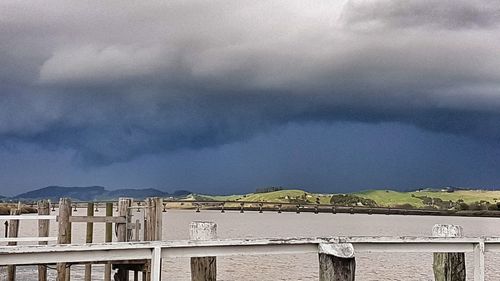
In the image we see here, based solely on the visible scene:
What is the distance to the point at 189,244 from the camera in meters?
9.04

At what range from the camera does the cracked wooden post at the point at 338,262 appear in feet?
30.7

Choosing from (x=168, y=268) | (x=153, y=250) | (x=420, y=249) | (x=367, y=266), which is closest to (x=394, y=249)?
(x=420, y=249)

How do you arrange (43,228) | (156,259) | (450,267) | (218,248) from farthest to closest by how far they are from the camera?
1. (43,228)
2. (450,267)
3. (218,248)
4. (156,259)

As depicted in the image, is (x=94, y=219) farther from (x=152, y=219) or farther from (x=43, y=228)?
(x=43, y=228)

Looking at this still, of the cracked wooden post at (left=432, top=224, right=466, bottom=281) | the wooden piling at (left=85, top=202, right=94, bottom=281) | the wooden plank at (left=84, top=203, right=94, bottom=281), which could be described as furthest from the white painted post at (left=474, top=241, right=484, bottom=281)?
the wooden piling at (left=85, top=202, right=94, bottom=281)

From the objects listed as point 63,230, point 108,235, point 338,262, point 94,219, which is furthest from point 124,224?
point 338,262

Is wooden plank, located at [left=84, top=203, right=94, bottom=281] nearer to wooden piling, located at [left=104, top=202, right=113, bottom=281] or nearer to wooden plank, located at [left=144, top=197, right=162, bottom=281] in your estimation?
wooden piling, located at [left=104, top=202, right=113, bottom=281]

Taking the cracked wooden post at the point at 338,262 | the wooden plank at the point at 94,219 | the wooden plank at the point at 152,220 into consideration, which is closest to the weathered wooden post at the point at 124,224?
the wooden plank at the point at 94,219

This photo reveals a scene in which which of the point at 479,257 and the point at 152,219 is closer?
the point at 479,257

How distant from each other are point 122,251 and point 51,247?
0.86 meters

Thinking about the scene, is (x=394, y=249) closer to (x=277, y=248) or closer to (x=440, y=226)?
(x=277, y=248)

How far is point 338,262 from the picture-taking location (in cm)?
938

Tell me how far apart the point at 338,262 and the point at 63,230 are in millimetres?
10452

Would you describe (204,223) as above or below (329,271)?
above
